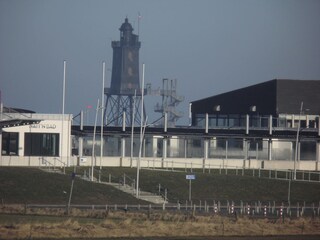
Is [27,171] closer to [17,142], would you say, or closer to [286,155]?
[17,142]

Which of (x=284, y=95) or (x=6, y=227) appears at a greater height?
(x=284, y=95)

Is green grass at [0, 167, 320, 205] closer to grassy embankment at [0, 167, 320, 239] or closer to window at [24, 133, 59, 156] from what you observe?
grassy embankment at [0, 167, 320, 239]

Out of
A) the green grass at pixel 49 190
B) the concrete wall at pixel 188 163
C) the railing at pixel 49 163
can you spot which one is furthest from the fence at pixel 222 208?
the concrete wall at pixel 188 163

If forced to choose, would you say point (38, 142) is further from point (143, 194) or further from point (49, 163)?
point (143, 194)

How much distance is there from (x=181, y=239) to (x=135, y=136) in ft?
199

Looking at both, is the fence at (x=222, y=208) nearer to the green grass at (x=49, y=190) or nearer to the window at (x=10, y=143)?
the green grass at (x=49, y=190)

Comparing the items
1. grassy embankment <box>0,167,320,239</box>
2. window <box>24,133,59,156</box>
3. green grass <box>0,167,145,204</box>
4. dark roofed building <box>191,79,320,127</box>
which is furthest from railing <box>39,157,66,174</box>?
dark roofed building <box>191,79,320,127</box>

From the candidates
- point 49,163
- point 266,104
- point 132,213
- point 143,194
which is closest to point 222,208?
point 143,194

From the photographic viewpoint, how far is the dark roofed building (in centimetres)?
13225

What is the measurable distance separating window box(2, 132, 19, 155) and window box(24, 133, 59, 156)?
3.46 ft

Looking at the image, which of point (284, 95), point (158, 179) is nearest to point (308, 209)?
point (158, 179)

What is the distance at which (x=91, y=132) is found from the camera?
395 ft

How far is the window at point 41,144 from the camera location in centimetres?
10894

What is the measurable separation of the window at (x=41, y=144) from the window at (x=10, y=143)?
1055mm
